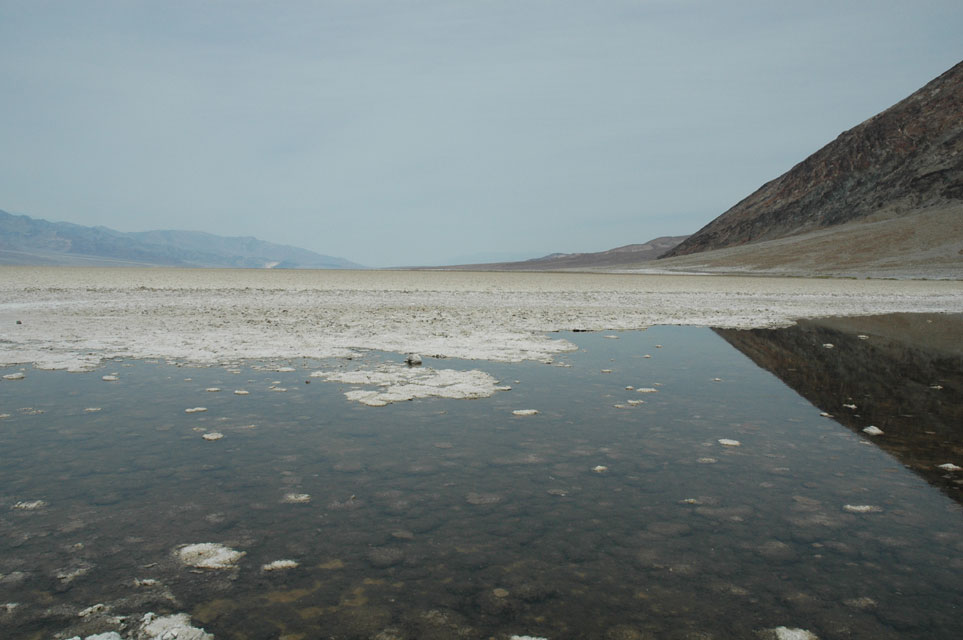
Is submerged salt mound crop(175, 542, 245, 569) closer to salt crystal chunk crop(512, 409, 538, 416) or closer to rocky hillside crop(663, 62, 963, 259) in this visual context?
salt crystal chunk crop(512, 409, 538, 416)

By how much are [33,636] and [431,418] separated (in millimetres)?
3885

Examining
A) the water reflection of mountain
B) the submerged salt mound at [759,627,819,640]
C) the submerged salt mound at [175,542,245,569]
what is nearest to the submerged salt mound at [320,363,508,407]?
the submerged salt mound at [175,542,245,569]

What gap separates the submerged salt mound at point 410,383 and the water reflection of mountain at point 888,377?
3942 millimetres

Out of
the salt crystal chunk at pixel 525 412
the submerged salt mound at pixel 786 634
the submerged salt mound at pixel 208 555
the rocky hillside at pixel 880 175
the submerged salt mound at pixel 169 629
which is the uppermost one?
the rocky hillside at pixel 880 175

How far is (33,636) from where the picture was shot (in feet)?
8.66

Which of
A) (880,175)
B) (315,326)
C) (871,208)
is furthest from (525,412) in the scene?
(880,175)

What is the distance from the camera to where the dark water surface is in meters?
2.85

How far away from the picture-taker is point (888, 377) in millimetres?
8547

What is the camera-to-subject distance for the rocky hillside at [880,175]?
273 ft

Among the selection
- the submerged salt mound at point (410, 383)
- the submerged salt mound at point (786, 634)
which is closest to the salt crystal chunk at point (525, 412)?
the submerged salt mound at point (410, 383)

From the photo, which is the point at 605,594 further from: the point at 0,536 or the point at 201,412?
the point at 201,412

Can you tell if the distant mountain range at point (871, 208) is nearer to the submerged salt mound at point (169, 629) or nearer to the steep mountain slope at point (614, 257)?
the steep mountain slope at point (614, 257)

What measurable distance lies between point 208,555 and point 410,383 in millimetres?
4537

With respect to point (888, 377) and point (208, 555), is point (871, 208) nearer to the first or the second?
point (888, 377)
